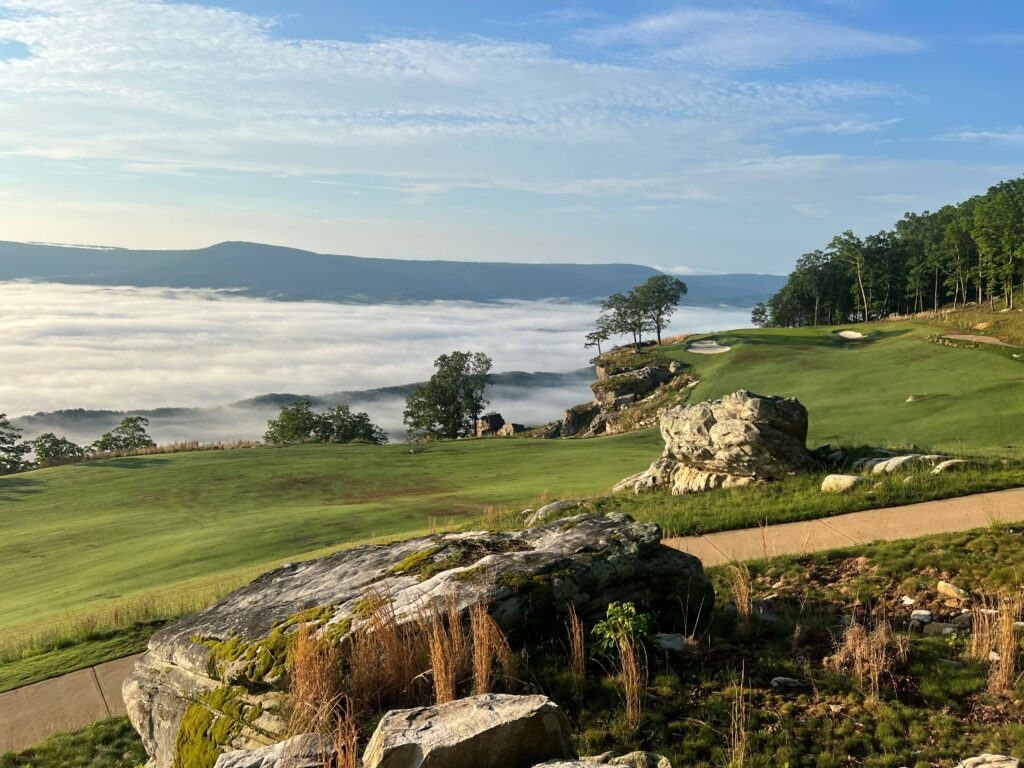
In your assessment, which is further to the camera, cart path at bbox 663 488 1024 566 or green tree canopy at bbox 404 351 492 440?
green tree canopy at bbox 404 351 492 440

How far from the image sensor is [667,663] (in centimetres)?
759

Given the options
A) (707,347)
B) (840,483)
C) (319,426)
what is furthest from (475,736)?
(319,426)

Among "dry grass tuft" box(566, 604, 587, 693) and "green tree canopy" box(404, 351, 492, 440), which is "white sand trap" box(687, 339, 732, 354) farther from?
"dry grass tuft" box(566, 604, 587, 693)

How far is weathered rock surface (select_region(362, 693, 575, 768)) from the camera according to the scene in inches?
193

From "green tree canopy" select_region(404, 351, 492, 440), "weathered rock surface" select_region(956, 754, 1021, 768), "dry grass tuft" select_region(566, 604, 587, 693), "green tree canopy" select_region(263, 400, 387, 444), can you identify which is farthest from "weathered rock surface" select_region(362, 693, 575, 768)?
"green tree canopy" select_region(404, 351, 492, 440)

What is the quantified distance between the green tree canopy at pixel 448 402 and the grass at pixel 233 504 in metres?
50.3

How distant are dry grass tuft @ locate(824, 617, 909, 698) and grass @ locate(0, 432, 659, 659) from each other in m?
13.0

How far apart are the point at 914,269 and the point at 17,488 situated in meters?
96.1

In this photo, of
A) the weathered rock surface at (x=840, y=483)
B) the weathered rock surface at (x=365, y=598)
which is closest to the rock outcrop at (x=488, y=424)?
the weathered rock surface at (x=840, y=483)

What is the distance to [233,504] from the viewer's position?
1189 inches

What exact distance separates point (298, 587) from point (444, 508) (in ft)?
52.8

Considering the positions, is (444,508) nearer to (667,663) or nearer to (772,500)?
(772,500)

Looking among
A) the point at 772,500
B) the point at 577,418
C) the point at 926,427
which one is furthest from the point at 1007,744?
the point at 577,418

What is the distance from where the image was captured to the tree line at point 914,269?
75312mm
